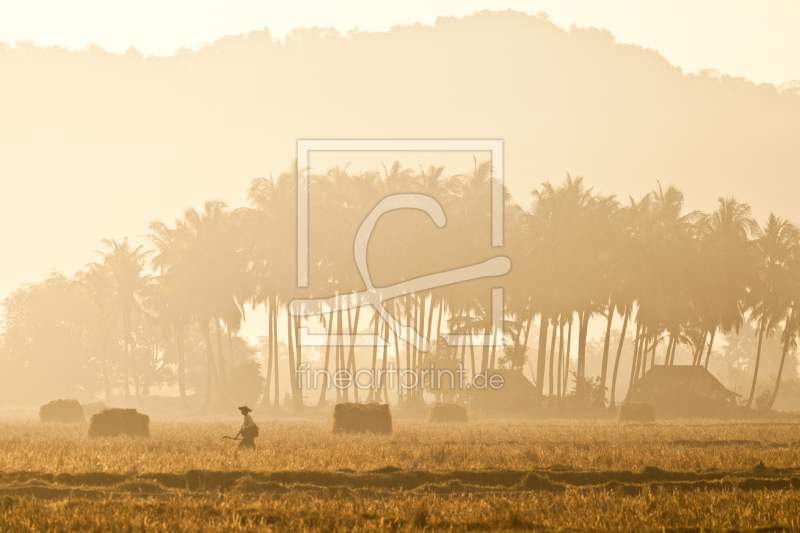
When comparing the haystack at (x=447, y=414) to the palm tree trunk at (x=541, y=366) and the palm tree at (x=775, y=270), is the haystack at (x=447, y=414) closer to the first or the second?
the palm tree trunk at (x=541, y=366)

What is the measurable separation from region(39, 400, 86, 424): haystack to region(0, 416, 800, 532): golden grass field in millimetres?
15661

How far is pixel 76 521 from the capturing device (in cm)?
1097

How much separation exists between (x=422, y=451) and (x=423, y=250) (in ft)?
122

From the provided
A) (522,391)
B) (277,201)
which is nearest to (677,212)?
(522,391)

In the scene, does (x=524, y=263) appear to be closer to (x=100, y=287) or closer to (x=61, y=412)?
(x=61, y=412)

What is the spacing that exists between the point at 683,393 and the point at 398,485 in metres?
40.7

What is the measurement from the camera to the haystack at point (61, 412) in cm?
3866

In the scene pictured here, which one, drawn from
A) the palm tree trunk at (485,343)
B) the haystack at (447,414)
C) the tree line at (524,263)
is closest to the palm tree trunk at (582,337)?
the tree line at (524,263)

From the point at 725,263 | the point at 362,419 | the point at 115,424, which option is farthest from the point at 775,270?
the point at 115,424

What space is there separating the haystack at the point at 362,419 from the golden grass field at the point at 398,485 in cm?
395

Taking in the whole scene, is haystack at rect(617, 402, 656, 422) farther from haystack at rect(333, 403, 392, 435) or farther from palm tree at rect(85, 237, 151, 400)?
palm tree at rect(85, 237, 151, 400)

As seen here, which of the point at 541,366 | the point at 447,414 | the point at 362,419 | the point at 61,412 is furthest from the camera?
the point at 541,366

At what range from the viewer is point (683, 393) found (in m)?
51.2

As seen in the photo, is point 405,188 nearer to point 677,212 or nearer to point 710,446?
point 677,212
